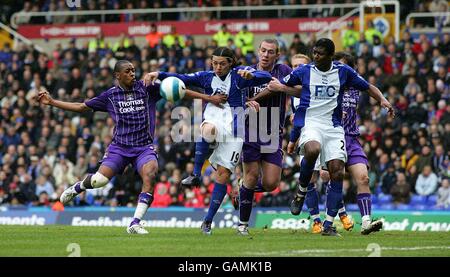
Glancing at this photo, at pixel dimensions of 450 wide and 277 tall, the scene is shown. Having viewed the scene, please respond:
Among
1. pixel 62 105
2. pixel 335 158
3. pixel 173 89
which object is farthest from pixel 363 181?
pixel 62 105

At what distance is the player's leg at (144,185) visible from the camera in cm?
1609

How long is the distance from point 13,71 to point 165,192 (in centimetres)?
917

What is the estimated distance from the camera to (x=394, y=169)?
26.5 meters

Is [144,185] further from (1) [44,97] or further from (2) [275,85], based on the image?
(2) [275,85]

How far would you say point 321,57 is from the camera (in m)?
15.6

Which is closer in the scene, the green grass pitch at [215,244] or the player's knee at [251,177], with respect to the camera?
the green grass pitch at [215,244]

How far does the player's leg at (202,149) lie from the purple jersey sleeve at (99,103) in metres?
1.67

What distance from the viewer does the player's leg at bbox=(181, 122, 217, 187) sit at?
16.1 m

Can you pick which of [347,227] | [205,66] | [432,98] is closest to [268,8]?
[205,66]

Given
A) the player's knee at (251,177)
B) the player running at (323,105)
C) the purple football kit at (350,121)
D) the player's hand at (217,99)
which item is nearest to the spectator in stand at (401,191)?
the purple football kit at (350,121)

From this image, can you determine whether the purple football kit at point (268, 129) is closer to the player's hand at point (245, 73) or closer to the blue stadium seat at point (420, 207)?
the player's hand at point (245, 73)

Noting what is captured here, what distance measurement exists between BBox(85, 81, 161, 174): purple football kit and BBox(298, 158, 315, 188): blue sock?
7.64 feet

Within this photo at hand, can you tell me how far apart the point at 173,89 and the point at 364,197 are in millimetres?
3365

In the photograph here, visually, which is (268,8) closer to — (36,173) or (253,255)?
(36,173)
